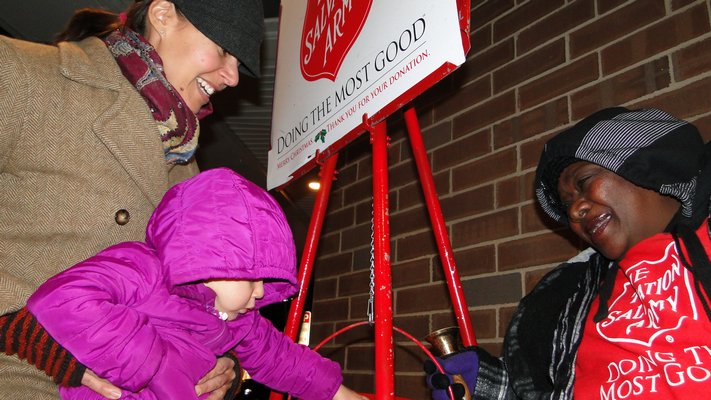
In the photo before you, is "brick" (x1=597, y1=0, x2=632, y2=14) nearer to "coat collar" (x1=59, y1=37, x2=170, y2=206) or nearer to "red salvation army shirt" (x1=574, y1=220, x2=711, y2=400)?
"red salvation army shirt" (x1=574, y1=220, x2=711, y2=400)

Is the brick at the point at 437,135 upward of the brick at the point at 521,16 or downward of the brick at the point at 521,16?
downward

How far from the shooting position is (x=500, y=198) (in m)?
2.33

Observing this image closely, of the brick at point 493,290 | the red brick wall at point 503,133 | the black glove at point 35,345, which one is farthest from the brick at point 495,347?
the black glove at point 35,345

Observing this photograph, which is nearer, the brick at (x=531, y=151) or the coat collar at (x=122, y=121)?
the coat collar at (x=122, y=121)

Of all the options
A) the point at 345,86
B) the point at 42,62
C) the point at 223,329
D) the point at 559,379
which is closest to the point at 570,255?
the point at 559,379

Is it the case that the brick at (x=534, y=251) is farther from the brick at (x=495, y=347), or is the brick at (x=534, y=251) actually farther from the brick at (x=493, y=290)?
the brick at (x=495, y=347)

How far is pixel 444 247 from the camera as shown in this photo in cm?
161

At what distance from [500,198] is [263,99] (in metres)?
2.39

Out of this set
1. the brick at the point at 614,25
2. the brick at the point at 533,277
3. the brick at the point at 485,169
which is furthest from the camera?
the brick at the point at 485,169

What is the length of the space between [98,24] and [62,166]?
52 centimetres

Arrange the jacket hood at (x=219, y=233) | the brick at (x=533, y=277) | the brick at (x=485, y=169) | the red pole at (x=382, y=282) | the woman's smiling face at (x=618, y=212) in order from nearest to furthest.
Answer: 1. the jacket hood at (x=219, y=233)
2. the red pole at (x=382, y=282)
3. the woman's smiling face at (x=618, y=212)
4. the brick at (x=533, y=277)
5. the brick at (x=485, y=169)

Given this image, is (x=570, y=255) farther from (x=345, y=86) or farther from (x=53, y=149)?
(x=53, y=149)

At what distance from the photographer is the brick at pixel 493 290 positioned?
217 cm

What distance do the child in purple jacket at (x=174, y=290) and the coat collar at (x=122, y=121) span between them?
0.10 metres
